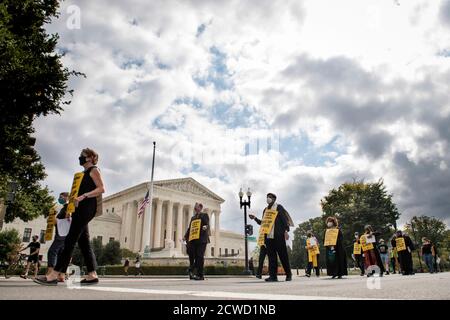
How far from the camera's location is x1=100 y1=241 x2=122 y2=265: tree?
47.1 m

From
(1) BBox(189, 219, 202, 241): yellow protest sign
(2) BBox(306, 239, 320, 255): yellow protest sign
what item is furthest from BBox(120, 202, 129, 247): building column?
(1) BBox(189, 219, 202, 241): yellow protest sign

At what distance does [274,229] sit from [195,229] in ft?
8.93

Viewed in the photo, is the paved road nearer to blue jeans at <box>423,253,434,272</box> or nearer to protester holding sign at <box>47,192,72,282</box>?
protester holding sign at <box>47,192,72,282</box>

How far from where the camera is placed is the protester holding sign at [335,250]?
11805mm

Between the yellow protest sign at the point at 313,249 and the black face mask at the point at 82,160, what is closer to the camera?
the black face mask at the point at 82,160

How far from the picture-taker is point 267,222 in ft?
28.5

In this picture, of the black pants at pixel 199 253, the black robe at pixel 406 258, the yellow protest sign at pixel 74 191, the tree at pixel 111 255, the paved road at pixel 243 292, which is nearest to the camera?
the paved road at pixel 243 292

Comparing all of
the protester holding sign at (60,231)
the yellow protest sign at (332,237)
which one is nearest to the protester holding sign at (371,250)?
A: the yellow protest sign at (332,237)

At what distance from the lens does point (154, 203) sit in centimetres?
7250

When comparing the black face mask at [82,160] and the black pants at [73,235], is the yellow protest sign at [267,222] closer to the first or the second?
the black pants at [73,235]

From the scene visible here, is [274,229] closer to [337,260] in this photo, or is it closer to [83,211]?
[337,260]

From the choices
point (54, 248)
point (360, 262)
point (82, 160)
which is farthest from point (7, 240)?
point (82, 160)

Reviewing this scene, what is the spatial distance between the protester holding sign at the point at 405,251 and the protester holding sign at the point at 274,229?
834 centimetres
